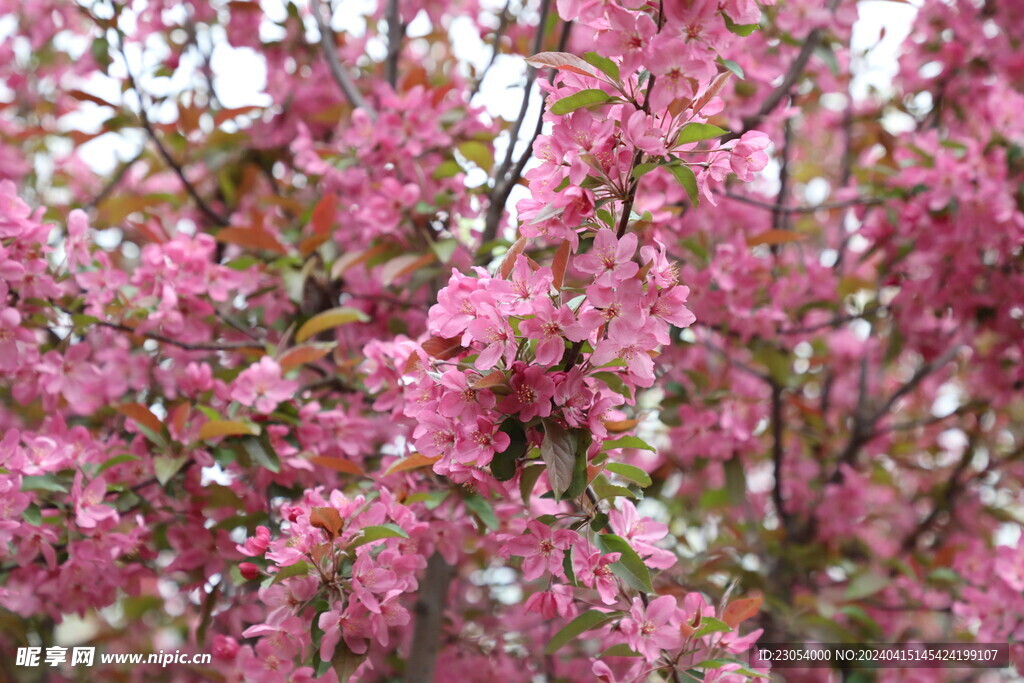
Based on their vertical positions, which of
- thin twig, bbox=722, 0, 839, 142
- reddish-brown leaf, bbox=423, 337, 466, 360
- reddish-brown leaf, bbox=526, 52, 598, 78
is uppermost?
thin twig, bbox=722, 0, 839, 142

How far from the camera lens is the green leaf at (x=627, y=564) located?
48.3 inches

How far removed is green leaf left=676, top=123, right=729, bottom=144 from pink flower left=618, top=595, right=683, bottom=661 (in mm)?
666

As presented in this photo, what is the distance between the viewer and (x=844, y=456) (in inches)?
109

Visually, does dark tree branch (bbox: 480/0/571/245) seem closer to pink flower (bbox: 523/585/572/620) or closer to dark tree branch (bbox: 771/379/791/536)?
pink flower (bbox: 523/585/572/620)

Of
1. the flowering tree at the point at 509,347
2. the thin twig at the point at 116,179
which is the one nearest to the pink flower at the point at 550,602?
the flowering tree at the point at 509,347

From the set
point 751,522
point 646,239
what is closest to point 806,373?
point 751,522

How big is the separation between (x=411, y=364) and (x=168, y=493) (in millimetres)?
657

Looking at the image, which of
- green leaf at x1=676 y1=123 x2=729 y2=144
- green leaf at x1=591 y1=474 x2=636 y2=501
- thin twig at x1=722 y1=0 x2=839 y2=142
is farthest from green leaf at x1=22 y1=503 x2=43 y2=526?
thin twig at x1=722 y1=0 x2=839 y2=142

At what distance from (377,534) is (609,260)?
528mm

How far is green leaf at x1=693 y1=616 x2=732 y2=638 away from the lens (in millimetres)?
1278

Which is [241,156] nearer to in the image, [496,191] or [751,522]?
[496,191]

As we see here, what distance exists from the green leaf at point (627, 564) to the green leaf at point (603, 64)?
64 cm

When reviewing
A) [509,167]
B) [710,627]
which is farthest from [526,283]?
[509,167]

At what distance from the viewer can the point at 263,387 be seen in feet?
5.49
